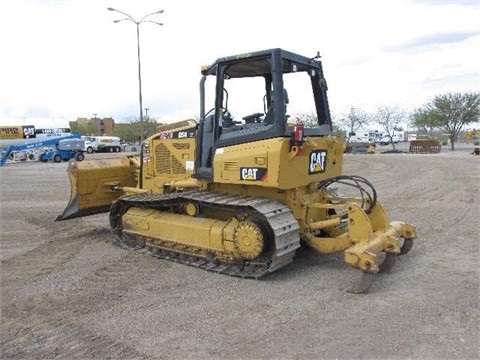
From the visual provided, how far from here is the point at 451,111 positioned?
153 ft

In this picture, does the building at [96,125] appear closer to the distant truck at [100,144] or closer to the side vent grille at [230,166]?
the distant truck at [100,144]

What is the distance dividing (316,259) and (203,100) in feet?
9.12

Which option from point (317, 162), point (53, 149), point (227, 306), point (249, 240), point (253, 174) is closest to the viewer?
point (227, 306)

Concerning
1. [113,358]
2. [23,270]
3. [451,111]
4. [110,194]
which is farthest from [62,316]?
[451,111]

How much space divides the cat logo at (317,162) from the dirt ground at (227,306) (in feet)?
4.20

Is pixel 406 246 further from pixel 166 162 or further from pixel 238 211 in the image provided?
pixel 166 162

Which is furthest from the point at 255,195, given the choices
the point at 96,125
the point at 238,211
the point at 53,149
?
the point at 96,125

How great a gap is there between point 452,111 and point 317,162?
150 feet

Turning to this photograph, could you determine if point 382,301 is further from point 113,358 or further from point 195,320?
point 113,358

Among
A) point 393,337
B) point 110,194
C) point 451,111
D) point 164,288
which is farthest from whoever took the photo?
point 451,111

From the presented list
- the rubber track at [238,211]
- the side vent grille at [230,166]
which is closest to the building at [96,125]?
the rubber track at [238,211]

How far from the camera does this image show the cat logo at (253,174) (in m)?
5.76

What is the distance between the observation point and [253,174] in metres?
5.86

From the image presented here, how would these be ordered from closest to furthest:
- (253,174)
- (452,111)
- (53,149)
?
(253,174), (53,149), (452,111)
